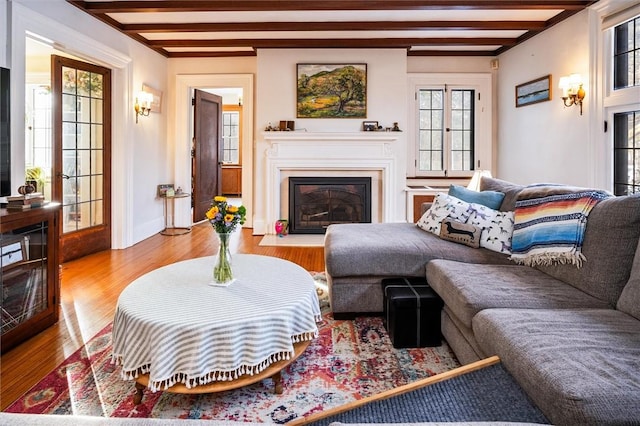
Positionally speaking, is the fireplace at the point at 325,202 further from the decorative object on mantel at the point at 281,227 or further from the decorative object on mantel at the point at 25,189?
the decorative object on mantel at the point at 25,189

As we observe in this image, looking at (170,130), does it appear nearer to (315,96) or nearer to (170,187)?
(170,187)

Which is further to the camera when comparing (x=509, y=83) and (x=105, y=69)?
(x=509, y=83)

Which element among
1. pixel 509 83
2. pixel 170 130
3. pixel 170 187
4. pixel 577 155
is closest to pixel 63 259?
pixel 170 187

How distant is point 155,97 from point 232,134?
16.9 ft

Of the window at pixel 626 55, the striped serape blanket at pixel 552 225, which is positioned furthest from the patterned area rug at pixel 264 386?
the window at pixel 626 55

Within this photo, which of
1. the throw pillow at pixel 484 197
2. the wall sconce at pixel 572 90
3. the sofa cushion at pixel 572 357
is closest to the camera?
the sofa cushion at pixel 572 357

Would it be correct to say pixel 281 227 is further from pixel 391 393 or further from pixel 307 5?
pixel 391 393

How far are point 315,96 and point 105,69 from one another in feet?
8.46

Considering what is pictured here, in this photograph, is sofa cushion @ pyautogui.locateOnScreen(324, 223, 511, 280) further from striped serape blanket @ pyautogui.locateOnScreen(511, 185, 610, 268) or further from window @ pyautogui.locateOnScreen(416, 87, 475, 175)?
window @ pyautogui.locateOnScreen(416, 87, 475, 175)

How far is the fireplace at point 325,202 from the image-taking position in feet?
19.5

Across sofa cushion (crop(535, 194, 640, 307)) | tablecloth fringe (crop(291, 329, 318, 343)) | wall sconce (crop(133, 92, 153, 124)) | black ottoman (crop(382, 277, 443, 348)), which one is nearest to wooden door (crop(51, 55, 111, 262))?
wall sconce (crop(133, 92, 153, 124))

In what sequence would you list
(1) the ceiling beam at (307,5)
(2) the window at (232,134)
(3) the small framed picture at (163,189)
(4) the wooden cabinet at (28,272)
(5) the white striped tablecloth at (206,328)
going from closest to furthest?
(5) the white striped tablecloth at (206,328) → (4) the wooden cabinet at (28,272) → (1) the ceiling beam at (307,5) → (3) the small framed picture at (163,189) → (2) the window at (232,134)

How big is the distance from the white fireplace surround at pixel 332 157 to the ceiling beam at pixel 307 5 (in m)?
1.83

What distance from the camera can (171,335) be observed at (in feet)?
5.68
